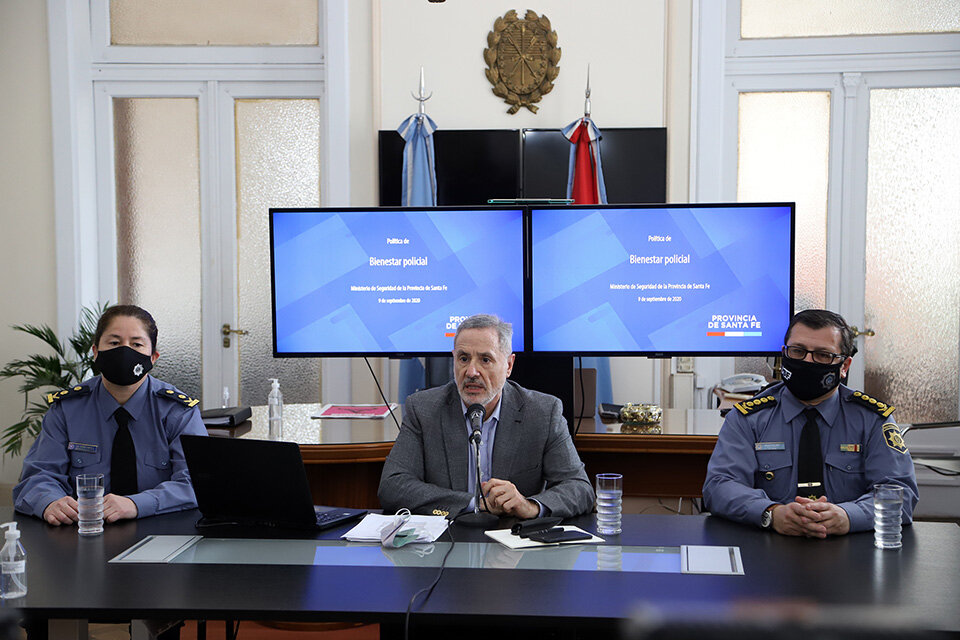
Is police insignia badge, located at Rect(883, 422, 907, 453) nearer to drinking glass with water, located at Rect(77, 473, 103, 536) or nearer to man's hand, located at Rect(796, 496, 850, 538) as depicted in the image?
man's hand, located at Rect(796, 496, 850, 538)

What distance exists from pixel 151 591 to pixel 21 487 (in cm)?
88

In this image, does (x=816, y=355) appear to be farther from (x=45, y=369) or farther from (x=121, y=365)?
(x=45, y=369)

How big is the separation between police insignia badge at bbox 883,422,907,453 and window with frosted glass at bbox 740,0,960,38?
3684mm

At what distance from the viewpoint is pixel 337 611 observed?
163 centimetres

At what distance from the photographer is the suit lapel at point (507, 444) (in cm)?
254

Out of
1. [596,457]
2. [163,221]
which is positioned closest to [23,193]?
[163,221]

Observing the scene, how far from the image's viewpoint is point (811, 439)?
2391mm

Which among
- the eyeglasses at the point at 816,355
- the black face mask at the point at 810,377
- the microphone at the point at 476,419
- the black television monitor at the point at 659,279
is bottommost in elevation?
the microphone at the point at 476,419

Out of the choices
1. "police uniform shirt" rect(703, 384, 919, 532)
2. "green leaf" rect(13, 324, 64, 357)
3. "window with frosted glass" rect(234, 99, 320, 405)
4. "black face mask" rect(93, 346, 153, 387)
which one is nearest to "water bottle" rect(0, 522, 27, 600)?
"black face mask" rect(93, 346, 153, 387)

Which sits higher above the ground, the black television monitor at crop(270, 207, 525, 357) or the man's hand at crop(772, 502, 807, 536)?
the black television monitor at crop(270, 207, 525, 357)

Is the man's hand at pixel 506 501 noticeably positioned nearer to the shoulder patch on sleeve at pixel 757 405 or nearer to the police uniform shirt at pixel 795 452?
the police uniform shirt at pixel 795 452

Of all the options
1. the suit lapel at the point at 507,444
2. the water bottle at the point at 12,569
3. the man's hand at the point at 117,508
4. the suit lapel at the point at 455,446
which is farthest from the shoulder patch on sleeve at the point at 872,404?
the water bottle at the point at 12,569

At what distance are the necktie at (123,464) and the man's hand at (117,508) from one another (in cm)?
26

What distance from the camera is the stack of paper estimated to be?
2088 mm
